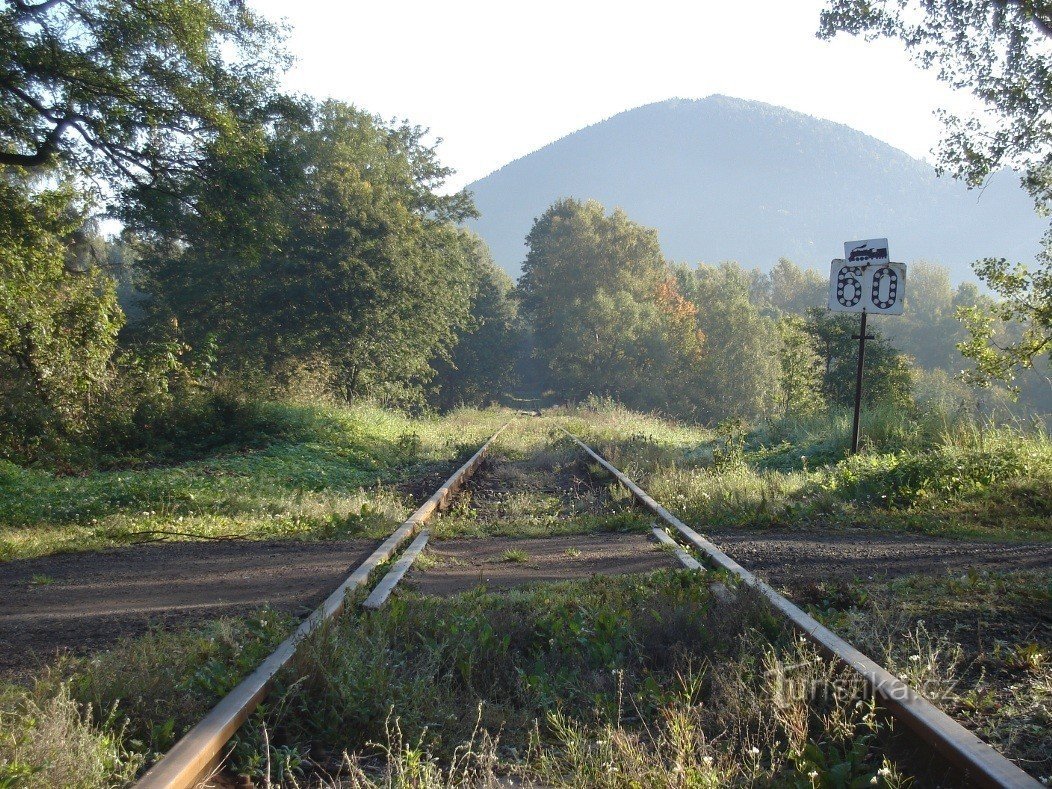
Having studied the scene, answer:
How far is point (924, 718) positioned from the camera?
8.70 ft

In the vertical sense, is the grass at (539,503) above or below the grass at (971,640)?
below

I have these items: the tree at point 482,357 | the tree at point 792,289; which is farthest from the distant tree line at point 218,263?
the tree at point 792,289

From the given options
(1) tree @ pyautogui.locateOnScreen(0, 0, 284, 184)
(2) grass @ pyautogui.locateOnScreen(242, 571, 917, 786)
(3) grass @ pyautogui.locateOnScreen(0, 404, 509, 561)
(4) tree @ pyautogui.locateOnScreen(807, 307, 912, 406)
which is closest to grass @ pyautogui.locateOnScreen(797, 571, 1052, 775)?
(2) grass @ pyautogui.locateOnScreen(242, 571, 917, 786)

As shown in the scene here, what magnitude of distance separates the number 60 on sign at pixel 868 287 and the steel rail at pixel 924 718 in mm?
7332

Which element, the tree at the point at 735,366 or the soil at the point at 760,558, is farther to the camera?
the tree at the point at 735,366

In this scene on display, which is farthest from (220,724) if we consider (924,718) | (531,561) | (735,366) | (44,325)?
(735,366)

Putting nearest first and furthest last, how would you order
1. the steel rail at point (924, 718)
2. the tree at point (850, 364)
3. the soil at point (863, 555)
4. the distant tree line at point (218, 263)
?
the steel rail at point (924, 718)
the soil at point (863, 555)
the distant tree line at point (218, 263)
the tree at point (850, 364)

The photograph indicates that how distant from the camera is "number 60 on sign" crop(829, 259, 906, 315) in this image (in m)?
10.4

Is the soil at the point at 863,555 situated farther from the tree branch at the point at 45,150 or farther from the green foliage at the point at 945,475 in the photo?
the tree branch at the point at 45,150

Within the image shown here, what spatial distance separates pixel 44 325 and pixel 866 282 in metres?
13.3

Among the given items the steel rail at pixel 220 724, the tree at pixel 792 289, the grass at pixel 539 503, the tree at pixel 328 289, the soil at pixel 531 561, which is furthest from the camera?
the tree at pixel 792 289

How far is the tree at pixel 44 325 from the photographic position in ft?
42.7

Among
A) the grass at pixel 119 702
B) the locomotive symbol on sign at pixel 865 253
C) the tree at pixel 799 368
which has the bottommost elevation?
the grass at pixel 119 702

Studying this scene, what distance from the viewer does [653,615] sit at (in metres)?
4.14
